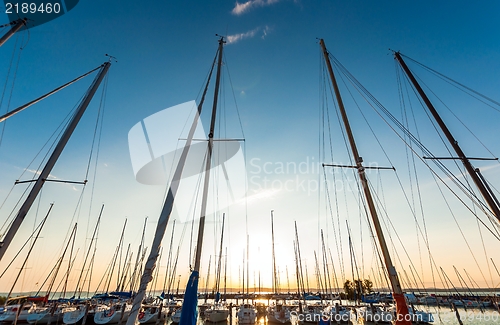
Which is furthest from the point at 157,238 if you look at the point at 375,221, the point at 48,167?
the point at 375,221

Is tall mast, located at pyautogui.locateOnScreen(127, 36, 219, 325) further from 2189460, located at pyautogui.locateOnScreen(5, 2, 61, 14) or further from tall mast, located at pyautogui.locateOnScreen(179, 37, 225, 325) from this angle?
2189460, located at pyautogui.locateOnScreen(5, 2, 61, 14)

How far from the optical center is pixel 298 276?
2036 inches

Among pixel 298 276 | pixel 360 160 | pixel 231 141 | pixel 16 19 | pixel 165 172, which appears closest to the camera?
pixel 16 19

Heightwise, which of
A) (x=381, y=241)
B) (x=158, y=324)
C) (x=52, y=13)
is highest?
(x=52, y=13)

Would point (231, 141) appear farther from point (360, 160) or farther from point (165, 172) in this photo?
Answer: point (360, 160)

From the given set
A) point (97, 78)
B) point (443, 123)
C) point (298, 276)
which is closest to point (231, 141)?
point (97, 78)

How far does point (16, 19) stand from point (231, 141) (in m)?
11.1

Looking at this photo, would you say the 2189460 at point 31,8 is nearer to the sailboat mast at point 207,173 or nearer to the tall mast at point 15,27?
the tall mast at point 15,27

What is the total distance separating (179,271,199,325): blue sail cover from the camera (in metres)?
9.04

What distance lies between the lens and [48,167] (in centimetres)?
1100

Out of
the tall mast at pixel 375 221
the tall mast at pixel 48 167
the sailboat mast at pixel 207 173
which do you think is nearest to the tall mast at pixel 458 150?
the tall mast at pixel 375 221

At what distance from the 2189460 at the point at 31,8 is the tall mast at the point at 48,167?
13.5 feet

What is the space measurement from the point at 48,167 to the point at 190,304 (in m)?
8.60

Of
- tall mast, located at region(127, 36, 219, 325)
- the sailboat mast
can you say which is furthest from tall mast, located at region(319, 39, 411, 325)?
tall mast, located at region(127, 36, 219, 325)
